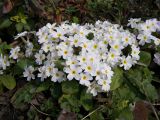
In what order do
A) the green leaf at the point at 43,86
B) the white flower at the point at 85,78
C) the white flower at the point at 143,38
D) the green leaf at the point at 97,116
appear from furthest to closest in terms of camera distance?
the white flower at the point at 143,38, the green leaf at the point at 43,86, the green leaf at the point at 97,116, the white flower at the point at 85,78

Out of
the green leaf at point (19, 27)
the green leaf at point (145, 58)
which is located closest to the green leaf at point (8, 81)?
the green leaf at point (19, 27)

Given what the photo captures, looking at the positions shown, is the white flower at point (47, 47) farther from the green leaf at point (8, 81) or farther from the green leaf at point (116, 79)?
the green leaf at point (116, 79)

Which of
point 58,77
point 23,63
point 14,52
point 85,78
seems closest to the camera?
point 85,78

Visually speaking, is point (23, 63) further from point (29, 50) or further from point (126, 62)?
point (126, 62)

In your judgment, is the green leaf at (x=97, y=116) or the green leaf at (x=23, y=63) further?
the green leaf at (x=23, y=63)

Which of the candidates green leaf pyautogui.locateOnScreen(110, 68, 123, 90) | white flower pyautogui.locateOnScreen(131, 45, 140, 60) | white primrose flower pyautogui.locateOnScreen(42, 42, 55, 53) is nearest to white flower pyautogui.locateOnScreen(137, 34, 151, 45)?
white flower pyautogui.locateOnScreen(131, 45, 140, 60)

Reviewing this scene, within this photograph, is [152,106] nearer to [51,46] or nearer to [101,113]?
[101,113]

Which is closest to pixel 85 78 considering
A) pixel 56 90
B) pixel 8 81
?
pixel 56 90
